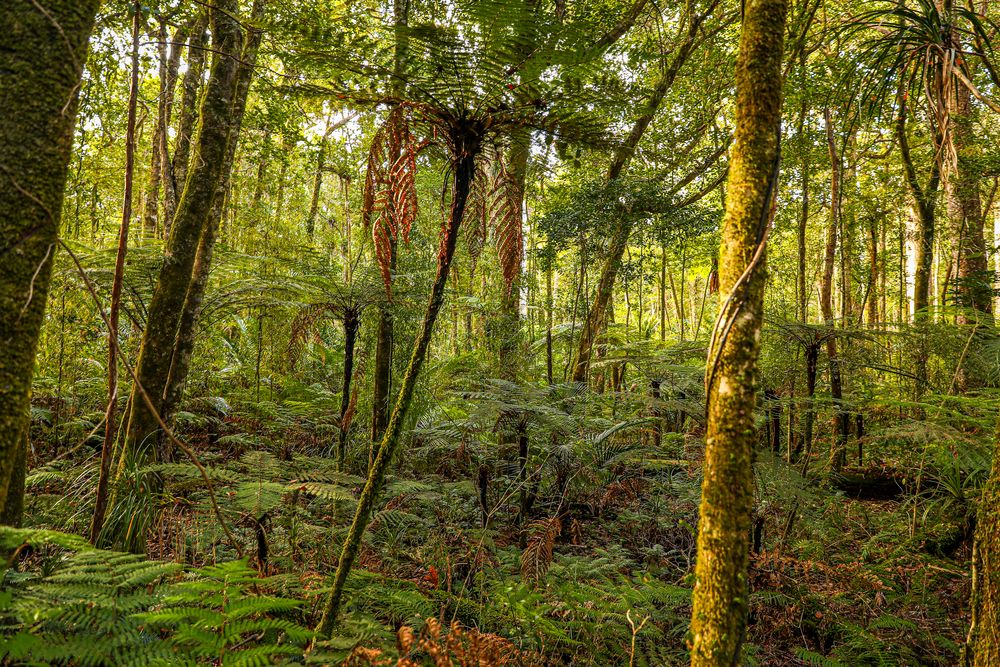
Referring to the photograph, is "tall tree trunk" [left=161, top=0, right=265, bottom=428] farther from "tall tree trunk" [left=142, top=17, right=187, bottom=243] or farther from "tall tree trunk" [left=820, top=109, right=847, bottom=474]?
"tall tree trunk" [left=820, top=109, right=847, bottom=474]

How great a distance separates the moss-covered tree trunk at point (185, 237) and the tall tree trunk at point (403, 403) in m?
2.06

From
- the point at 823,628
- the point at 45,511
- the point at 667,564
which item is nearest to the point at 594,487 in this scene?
the point at 667,564

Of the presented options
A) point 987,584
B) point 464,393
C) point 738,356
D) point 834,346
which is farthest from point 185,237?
point 834,346

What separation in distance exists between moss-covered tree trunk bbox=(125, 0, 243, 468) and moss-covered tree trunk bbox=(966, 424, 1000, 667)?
411cm

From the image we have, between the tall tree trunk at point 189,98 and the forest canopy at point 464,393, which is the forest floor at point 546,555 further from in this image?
the tall tree trunk at point 189,98

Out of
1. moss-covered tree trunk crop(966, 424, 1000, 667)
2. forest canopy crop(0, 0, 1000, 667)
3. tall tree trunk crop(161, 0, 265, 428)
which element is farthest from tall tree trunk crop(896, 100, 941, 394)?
tall tree trunk crop(161, 0, 265, 428)

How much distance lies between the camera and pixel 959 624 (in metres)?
3.03

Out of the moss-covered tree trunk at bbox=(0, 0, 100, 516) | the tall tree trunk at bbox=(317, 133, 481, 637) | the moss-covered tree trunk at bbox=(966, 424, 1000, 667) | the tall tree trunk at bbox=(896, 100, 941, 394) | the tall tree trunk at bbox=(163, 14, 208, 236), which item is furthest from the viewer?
the tall tree trunk at bbox=(896, 100, 941, 394)

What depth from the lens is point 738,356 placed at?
1.35 metres

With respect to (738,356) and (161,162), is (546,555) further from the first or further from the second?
(161,162)

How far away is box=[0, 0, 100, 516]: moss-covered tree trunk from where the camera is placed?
1.15m

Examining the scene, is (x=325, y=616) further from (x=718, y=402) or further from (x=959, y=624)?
(x=959, y=624)

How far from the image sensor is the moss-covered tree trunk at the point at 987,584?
5.12ft

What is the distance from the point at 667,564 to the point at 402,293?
3.41 metres
